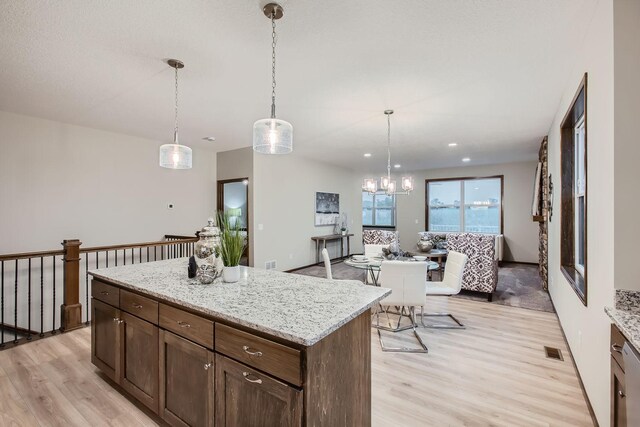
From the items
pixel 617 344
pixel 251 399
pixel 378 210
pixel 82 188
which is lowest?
pixel 251 399

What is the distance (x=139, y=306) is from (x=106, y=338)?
64 cm

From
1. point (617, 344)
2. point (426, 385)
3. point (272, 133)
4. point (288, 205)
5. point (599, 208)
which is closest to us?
point (617, 344)

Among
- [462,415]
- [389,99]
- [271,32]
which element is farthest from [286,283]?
[389,99]

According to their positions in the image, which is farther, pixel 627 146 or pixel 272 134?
pixel 272 134

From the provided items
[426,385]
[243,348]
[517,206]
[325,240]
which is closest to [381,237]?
[325,240]

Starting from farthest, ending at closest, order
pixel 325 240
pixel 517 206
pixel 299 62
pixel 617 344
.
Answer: pixel 517 206, pixel 325 240, pixel 299 62, pixel 617 344

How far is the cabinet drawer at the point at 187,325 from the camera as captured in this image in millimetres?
1525

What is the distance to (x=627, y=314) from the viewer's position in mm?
1427

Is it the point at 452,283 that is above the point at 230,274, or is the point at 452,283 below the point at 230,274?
below

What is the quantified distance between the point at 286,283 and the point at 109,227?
4149 millimetres

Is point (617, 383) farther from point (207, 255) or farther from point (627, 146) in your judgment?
point (207, 255)

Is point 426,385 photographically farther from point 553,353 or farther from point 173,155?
point 173,155

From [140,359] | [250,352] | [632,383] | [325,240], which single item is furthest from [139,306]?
[325,240]

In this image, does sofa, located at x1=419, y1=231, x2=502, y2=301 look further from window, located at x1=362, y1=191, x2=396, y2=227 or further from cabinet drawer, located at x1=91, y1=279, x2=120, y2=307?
window, located at x1=362, y1=191, x2=396, y2=227
